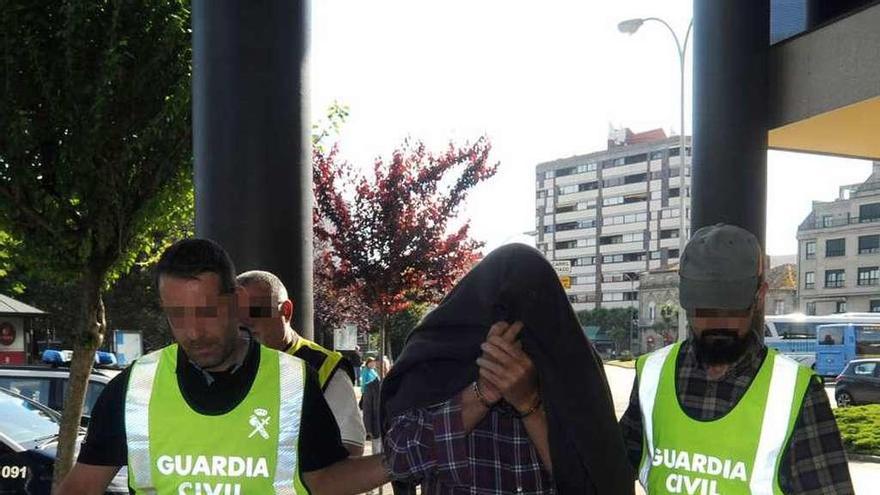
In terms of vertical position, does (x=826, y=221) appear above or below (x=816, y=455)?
above

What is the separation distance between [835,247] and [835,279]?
10.2 ft

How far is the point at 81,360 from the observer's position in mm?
7012

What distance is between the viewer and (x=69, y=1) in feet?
20.0

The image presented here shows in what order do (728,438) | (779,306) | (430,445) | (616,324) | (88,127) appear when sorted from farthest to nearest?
(616,324) → (779,306) → (88,127) → (728,438) → (430,445)

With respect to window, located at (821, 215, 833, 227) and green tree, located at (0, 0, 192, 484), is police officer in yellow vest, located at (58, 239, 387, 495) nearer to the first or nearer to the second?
green tree, located at (0, 0, 192, 484)

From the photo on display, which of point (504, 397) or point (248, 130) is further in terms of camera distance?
point (248, 130)

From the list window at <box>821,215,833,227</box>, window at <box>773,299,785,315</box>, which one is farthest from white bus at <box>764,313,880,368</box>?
window at <box>773,299,785,315</box>

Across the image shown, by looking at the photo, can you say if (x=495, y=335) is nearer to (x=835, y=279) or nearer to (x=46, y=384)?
(x=46, y=384)

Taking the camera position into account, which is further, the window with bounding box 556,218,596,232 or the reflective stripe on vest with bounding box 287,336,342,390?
the window with bounding box 556,218,596,232

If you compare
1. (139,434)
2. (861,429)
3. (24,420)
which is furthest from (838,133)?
(861,429)

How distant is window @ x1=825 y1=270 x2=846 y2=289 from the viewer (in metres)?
82.5

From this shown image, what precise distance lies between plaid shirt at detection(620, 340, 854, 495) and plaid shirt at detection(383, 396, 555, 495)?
737 mm

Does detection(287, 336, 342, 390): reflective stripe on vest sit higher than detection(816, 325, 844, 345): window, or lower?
higher

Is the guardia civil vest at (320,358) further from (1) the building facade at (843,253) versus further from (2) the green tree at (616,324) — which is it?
(2) the green tree at (616,324)
